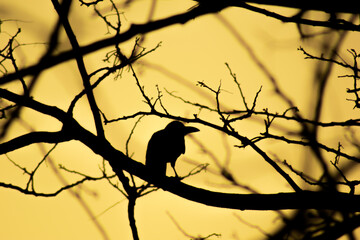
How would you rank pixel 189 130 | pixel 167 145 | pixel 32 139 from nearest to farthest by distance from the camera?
1. pixel 32 139
2. pixel 189 130
3. pixel 167 145

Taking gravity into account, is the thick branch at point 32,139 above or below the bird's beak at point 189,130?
below

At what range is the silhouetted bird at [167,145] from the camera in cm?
623

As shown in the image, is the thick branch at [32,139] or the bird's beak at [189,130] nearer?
the thick branch at [32,139]

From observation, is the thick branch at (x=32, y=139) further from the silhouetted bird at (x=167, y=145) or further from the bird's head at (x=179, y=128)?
the bird's head at (x=179, y=128)

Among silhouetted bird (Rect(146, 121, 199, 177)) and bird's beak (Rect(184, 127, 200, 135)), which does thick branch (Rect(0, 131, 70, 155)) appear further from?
bird's beak (Rect(184, 127, 200, 135))

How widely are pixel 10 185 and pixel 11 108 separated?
0.71 metres

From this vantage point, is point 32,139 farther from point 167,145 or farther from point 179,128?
point 179,128

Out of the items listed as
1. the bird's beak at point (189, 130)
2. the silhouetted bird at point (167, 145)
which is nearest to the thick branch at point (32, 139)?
the silhouetted bird at point (167, 145)

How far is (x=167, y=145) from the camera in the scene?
6.38 meters

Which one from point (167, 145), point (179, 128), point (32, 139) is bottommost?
point (32, 139)

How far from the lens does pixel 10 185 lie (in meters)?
3.00

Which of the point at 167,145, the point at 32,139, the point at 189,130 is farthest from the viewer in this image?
the point at 167,145

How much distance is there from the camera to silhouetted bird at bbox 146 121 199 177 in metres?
6.23

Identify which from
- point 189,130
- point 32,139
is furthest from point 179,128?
point 32,139
